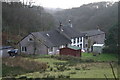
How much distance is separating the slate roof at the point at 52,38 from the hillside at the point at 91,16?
905cm

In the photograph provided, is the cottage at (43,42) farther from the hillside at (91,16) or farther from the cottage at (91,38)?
the hillside at (91,16)

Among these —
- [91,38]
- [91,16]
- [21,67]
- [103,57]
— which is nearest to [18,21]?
[91,38]

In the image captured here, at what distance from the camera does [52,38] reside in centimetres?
2166

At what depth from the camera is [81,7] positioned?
144 feet

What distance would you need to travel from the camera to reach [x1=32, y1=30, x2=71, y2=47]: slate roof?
66.9 ft

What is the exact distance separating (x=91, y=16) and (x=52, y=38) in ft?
55.9

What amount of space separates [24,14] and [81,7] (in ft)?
66.0

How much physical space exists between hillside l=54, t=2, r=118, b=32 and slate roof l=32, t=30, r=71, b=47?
9055 mm

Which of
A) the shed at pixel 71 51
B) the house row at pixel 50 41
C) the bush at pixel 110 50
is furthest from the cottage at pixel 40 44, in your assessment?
the bush at pixel 110 50

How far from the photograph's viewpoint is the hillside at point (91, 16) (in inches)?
1292

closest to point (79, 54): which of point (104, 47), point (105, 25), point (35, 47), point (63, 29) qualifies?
point (104, 47)

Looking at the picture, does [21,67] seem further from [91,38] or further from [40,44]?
[91,38]

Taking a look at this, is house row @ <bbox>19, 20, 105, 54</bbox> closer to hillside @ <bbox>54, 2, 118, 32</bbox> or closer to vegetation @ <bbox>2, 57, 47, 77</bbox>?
vegetation @ <bbox>2, 57, 47, 77</bbox>

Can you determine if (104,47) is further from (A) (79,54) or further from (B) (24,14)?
(B) (24,14)
